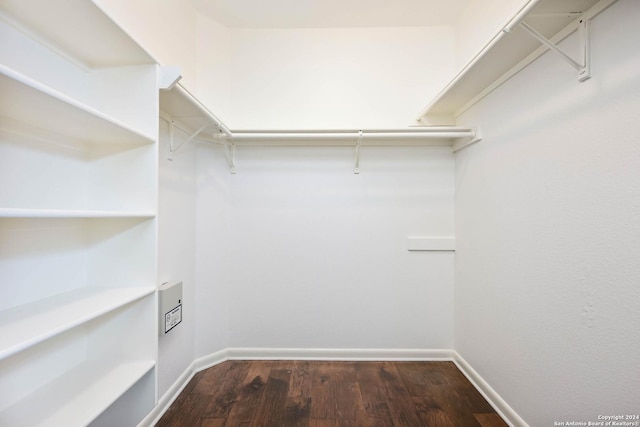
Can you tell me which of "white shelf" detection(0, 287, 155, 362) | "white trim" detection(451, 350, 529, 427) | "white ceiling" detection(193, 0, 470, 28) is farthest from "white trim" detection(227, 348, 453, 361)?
"white ceiling" detection(193, 0, 470, 28)

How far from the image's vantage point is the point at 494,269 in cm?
157

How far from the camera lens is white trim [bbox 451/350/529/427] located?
1378 mm

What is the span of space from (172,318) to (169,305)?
0.10 meters

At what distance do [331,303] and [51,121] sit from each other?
1879 mm

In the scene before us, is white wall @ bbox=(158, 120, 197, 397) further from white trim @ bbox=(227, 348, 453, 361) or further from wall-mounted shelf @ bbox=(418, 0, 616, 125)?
wall-mounted shelf @ bbox=(418, 0, 616, 125)

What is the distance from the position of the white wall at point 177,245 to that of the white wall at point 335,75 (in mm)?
586

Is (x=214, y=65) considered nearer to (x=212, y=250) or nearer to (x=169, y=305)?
(x=212, y=250)

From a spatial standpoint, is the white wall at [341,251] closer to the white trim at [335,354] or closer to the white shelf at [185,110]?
the white trim at [335,354]

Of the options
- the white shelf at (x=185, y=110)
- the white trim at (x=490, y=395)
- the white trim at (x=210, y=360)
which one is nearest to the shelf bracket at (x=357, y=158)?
the white shelf at (x=185, y=110)

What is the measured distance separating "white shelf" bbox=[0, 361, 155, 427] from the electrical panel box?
36 cm

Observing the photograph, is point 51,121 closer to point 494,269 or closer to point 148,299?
point 148,299

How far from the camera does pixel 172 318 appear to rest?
153cm

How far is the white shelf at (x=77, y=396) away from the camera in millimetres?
819

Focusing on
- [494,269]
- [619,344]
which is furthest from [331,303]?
[619,344]
